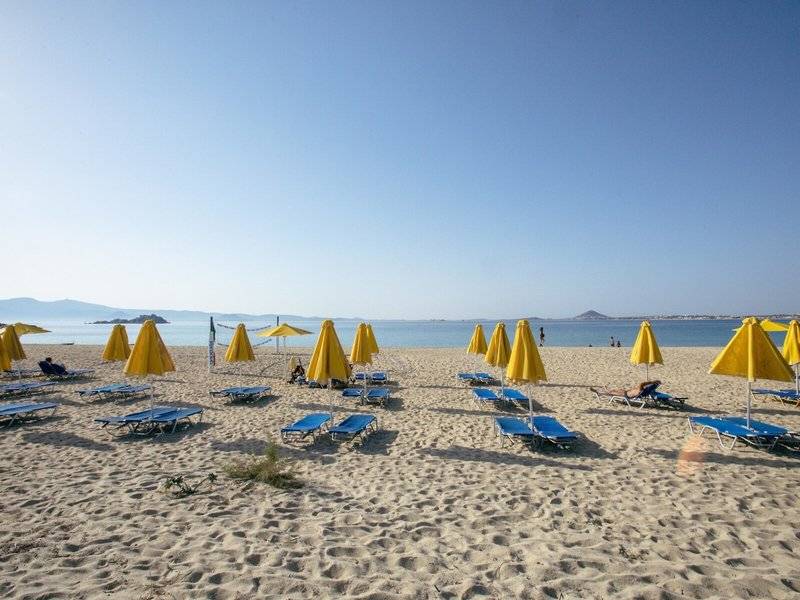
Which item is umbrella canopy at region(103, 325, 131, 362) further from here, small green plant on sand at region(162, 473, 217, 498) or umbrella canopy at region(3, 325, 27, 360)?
small green plant on sand at region(162, 473, 217, 498)

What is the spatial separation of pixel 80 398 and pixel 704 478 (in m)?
16.2

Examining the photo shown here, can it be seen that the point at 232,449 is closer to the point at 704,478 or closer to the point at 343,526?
the point at 343,526

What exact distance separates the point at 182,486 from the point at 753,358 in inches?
387

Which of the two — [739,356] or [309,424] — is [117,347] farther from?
[739,356]

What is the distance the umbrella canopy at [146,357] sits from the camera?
28.0 feet

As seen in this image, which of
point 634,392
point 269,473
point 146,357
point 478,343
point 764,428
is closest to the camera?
point 269,473

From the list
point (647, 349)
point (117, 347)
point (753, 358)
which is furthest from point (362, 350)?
point (647, 349)

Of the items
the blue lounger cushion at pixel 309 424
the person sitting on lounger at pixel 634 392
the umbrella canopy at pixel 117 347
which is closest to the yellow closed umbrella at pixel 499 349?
the person sitting on lounger at pixel 634 392

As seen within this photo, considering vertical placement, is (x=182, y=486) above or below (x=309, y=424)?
below

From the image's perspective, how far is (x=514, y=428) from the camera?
8031 mm

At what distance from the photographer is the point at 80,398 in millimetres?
12234

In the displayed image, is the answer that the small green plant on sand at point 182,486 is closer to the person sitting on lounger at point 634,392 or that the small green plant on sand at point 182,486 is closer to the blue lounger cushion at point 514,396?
the blue lounger cushion at point 514,396

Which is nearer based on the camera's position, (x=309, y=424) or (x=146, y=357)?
(x=309, y=424)

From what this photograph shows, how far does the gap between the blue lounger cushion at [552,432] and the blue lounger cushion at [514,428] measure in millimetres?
182
